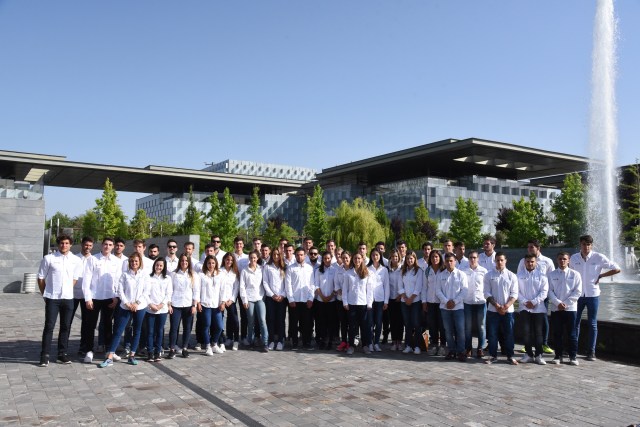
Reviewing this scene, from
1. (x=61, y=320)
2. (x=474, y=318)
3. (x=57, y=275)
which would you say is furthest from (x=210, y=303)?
(x=474, y=318)

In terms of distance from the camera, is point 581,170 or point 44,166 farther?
point 581,170

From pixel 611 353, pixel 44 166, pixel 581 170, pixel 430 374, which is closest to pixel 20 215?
pixel 430 374

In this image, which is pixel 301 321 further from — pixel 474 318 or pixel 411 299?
pixel 474 318

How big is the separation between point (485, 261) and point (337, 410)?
5225mm

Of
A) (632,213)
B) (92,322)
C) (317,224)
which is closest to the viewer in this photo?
(92,322)

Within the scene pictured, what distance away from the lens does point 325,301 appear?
10648 millimetres

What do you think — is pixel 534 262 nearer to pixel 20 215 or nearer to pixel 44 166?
pixel 20 215

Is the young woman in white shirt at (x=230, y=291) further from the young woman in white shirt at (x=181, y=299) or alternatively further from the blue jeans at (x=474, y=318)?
the blue jeans at (x=474, y=318)

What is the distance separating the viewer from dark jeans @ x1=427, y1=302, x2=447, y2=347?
1025 cm

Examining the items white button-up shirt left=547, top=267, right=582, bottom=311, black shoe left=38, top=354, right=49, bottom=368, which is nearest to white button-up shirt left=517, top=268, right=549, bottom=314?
white button-up shirt left=547, top=267, right=582, bottom=311

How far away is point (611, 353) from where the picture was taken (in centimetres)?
949

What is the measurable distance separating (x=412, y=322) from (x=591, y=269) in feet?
10.6

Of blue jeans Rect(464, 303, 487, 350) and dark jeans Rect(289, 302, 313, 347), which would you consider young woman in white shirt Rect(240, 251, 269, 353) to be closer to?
dark jeans Rect(289, 302, 313, 347)

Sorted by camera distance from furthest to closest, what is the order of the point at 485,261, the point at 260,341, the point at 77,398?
the point at 260,341, the point at 485,261, the point at 77,398
